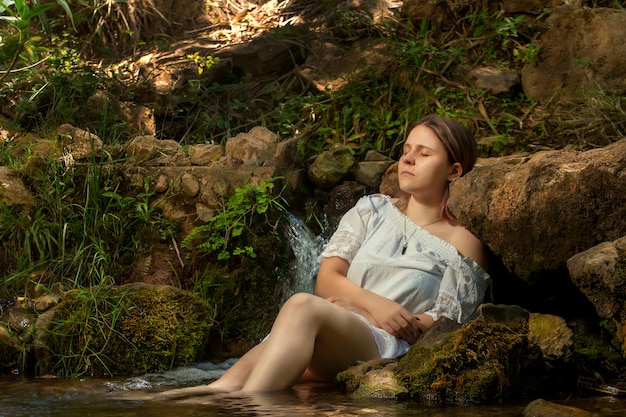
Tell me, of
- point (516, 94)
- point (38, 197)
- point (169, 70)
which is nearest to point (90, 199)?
point (38, 197)

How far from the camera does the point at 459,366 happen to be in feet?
11.1

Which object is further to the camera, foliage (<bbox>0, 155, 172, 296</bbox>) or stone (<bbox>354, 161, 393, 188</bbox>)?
stone (<bbox>354, 161, 393, 188</bbox>)

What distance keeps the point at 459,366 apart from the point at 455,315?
589 mm

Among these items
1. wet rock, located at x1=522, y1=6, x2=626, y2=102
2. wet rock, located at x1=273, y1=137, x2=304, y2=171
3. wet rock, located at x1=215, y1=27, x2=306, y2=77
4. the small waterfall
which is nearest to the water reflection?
the small waterfall

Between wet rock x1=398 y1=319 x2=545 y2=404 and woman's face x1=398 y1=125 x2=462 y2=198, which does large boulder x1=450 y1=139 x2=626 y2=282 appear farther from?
wet rock x1=398 y1=319 x2=545 y2=404

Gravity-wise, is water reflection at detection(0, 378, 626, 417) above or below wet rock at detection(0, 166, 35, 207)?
below

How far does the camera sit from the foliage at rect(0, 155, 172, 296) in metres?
5.03

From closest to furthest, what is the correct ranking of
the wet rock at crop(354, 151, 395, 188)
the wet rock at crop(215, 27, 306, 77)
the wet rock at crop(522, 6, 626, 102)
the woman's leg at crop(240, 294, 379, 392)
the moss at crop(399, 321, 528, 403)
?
the moss at crop(399, 321, 528, 403) → the woman's leg at crop(240, 294, 379, 392) → the wet rock at crop(354, 151, 395, 188) → the wet rock at crop(522, 6, 626, 102) → the wet rock at crop(215, 27, 306, 77)

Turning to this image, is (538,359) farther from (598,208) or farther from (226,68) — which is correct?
(226,68)

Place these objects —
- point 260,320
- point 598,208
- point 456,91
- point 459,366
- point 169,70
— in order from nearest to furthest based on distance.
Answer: point 459,366
point 598,208
point 260,320
point 456,91
point 169,70

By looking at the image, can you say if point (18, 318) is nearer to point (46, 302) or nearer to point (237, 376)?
point (46, 302)

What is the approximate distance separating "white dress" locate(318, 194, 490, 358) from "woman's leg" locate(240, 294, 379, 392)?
0.69 feet

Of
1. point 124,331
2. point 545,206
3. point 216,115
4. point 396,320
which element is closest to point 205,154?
point 216,115

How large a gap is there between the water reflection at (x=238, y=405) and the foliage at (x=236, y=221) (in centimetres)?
160
